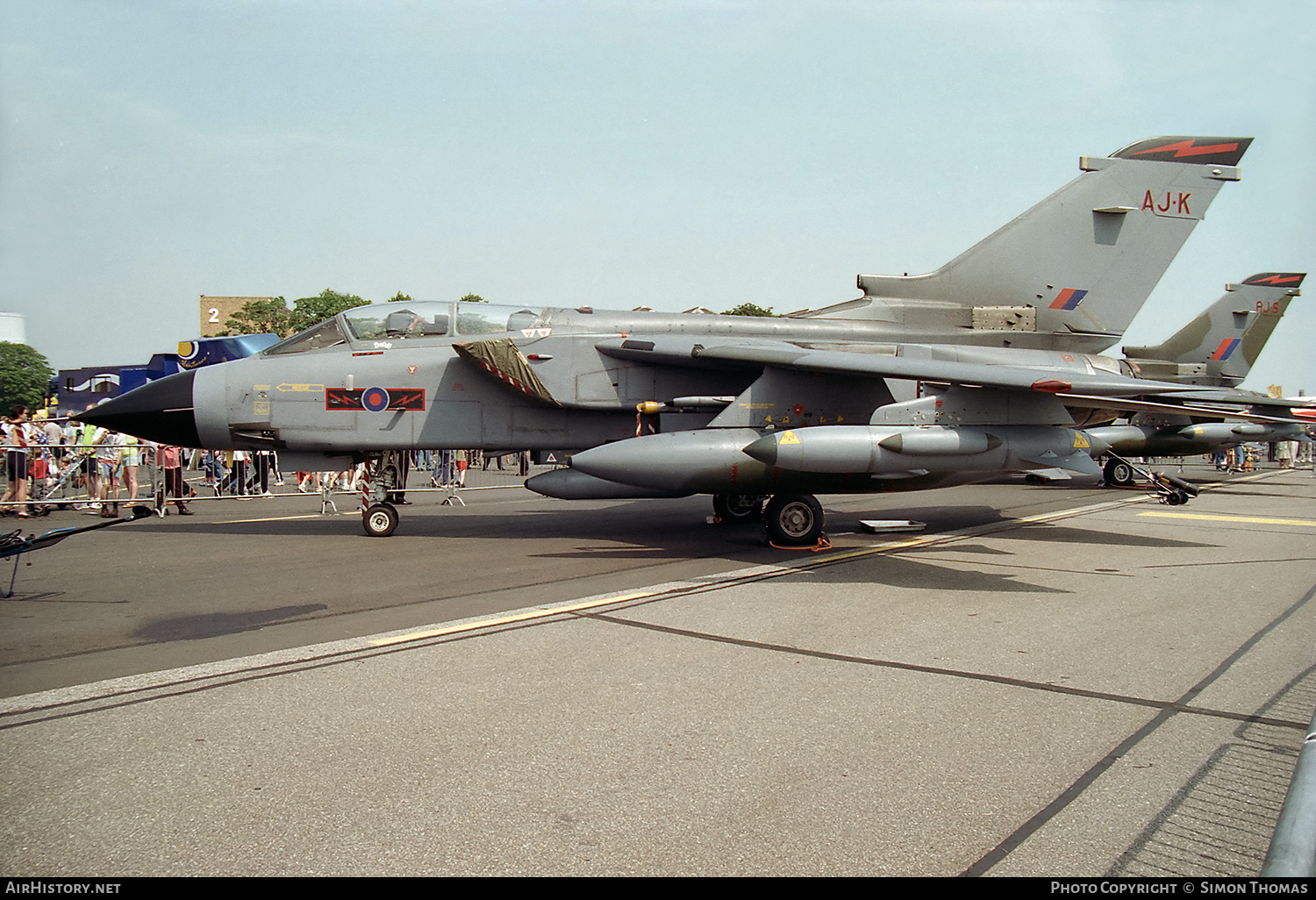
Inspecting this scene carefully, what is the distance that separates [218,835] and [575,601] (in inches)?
163

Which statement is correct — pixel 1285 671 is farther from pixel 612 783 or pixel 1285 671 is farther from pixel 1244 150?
pixel 1244 150

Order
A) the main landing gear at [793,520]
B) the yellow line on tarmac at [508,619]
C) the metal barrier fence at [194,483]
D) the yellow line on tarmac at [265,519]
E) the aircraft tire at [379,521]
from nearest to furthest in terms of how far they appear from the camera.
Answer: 1. the yellow line on tarmac at [508,619]
2. the main landing gear at [793,520]
3. the aircraft tire at [379,521]
4. the yellow line on tarmac at [265,519]
5. the metal barrier fence at [194,483]

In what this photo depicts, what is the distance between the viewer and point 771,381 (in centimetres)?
995

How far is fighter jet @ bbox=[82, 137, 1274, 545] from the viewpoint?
9.15 metres

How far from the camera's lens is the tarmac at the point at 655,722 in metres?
2.84

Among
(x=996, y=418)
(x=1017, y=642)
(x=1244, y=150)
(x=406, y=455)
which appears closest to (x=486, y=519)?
(x=406, y=455)

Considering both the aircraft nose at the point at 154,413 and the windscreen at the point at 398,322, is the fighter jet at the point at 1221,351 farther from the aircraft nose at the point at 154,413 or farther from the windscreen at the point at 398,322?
the aircraft nose at the point at 154,413

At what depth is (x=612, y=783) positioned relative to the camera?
10.9 feet

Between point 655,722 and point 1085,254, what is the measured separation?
35.2 ft

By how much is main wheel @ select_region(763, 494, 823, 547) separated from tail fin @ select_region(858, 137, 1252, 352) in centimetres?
314

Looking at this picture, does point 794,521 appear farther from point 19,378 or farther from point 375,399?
point 19,378

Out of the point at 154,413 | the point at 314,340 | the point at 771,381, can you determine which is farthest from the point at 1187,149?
the point at 154,413

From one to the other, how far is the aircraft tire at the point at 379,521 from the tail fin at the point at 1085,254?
716 cm

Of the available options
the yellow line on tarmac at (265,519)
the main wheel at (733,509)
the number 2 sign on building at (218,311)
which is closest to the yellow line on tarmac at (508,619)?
the main wheel at (733,509)
